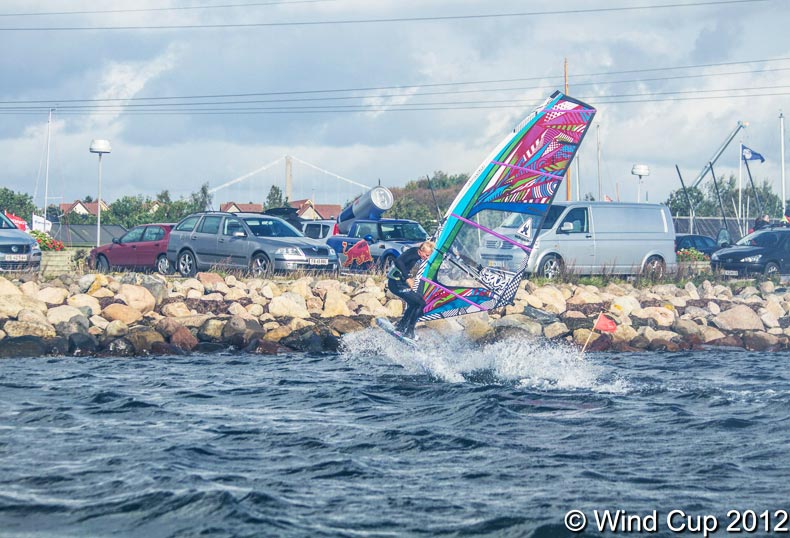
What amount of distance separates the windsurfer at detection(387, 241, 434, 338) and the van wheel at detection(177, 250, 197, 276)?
1062cm

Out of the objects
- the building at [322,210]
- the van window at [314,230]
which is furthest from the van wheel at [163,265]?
the building at [322,210]

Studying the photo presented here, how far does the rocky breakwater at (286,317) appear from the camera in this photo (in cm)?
1521

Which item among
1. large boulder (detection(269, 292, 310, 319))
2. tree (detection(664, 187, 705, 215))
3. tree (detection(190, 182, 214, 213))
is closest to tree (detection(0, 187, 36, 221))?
tree (detection(190, 182, 214, 213))

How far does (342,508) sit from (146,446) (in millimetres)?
2522

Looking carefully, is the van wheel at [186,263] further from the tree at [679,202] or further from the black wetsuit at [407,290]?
the tree at [679,202]

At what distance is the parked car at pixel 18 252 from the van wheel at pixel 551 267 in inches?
418

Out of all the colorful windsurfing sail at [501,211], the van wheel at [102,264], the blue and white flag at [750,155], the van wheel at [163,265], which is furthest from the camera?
the blue and white flag at [750,155]

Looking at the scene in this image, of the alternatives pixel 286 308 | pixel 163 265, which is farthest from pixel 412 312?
pixel 163 265

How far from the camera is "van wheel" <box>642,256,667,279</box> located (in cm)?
2342

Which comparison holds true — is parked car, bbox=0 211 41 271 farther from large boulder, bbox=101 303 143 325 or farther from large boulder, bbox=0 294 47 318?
large boulder, bbox=101 303 143 325

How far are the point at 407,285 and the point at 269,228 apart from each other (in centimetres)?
991

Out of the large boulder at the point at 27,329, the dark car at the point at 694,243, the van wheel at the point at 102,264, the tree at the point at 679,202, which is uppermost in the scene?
the tree at the point at 679,202

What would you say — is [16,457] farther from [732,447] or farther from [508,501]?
[732,447]

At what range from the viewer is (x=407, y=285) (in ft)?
42.7
